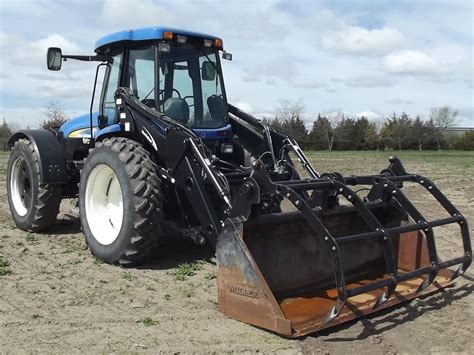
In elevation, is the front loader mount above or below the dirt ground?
above

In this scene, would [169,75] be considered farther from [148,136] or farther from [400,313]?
[400,313]

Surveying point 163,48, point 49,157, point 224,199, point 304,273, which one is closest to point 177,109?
point 163,48

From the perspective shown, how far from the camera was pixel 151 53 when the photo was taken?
5977 mm

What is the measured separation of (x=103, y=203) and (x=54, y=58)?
2.01 metres

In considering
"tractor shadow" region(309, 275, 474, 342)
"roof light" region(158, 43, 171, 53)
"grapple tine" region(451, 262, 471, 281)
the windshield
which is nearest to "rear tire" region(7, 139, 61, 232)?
the windshield

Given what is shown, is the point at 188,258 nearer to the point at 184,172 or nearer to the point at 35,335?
the point at 184,172

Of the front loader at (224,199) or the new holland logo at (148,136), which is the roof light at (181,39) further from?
the new holland logo at (148,136)

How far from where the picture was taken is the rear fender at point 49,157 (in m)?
6.89

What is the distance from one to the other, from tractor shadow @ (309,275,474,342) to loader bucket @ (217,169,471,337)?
0.08 m

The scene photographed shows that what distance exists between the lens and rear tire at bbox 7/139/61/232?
280 inches

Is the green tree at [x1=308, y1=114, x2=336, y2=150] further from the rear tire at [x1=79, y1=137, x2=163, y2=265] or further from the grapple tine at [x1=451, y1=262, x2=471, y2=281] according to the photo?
the grapple tine at [x1=451, y1=262, x2=471, y2=281]

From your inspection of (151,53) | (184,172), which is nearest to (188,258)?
(184,172)

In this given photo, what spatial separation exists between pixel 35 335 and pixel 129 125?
8.59ft

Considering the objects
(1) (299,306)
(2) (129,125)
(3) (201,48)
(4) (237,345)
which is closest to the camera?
(4) (237,345)
